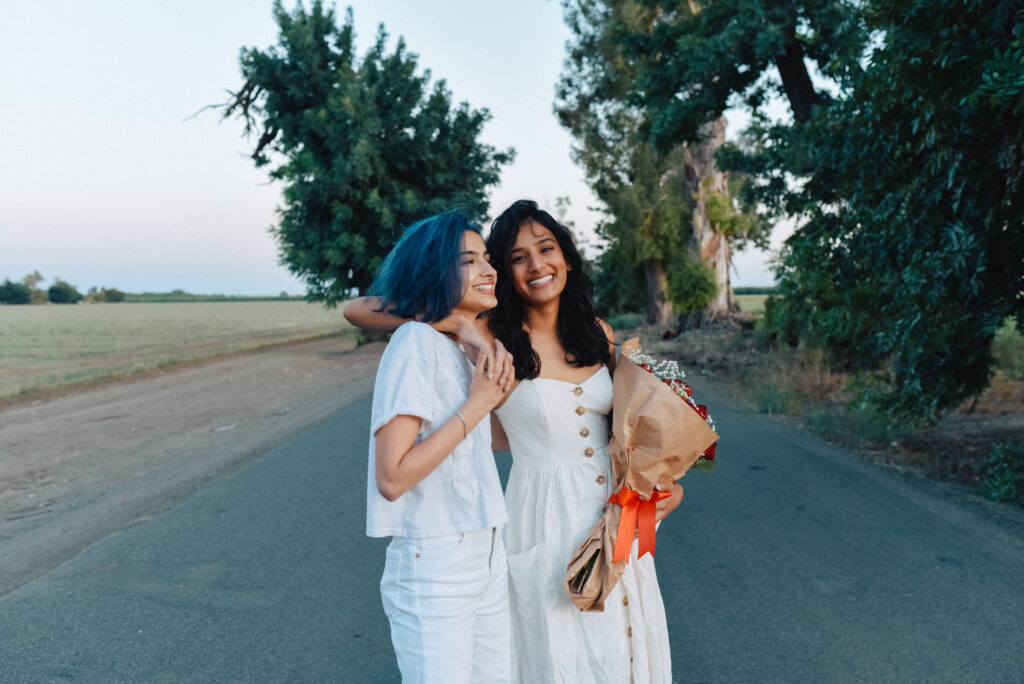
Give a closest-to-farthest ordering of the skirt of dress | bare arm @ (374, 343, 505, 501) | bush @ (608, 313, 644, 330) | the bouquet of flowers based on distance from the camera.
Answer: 1. bare arm @ (374, 343, 505, 501)
2. the bouquet of flowers
3. the skirt of dress
4. bush @ (608, 313, 644, 330)

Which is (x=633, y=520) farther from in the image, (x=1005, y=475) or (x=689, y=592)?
(x=1005, y=475)

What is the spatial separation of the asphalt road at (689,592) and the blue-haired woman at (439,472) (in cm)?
177

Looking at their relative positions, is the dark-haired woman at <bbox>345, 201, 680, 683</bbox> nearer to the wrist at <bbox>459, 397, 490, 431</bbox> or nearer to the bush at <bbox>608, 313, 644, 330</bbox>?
the wrist at <bbox>459, 397, 490, 431</bbox>

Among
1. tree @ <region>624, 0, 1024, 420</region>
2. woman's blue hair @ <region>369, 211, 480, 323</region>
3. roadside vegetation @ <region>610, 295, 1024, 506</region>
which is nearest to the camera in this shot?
woman's blue hair @ <region>369, 211, 480, 323</region>

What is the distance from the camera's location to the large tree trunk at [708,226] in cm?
2525

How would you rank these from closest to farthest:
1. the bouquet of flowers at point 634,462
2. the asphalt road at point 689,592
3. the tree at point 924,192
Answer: the bouquet of flowers at point 634,462 < the asphalt road at point 689,592 < the tree at point 924,192

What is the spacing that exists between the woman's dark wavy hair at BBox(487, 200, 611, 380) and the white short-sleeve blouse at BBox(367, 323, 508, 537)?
0.67 m

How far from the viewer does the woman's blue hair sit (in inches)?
80.2

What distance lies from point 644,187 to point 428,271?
28.7 metres

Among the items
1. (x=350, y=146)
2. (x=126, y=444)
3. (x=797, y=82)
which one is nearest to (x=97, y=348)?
(x=350, y=146)

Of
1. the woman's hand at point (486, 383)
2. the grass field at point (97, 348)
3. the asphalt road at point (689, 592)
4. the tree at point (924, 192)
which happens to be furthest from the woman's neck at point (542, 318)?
the grass field at point (97, 348)

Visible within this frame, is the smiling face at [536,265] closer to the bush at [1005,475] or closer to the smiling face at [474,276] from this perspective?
the smiling face at [474,276]

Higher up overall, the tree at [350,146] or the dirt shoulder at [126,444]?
the tree at [350,146]

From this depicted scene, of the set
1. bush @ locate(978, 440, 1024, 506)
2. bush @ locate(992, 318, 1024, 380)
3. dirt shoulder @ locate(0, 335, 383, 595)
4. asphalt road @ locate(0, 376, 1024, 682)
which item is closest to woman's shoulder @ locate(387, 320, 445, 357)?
asphalt road @ locate(0, 376, 1024, 682)
